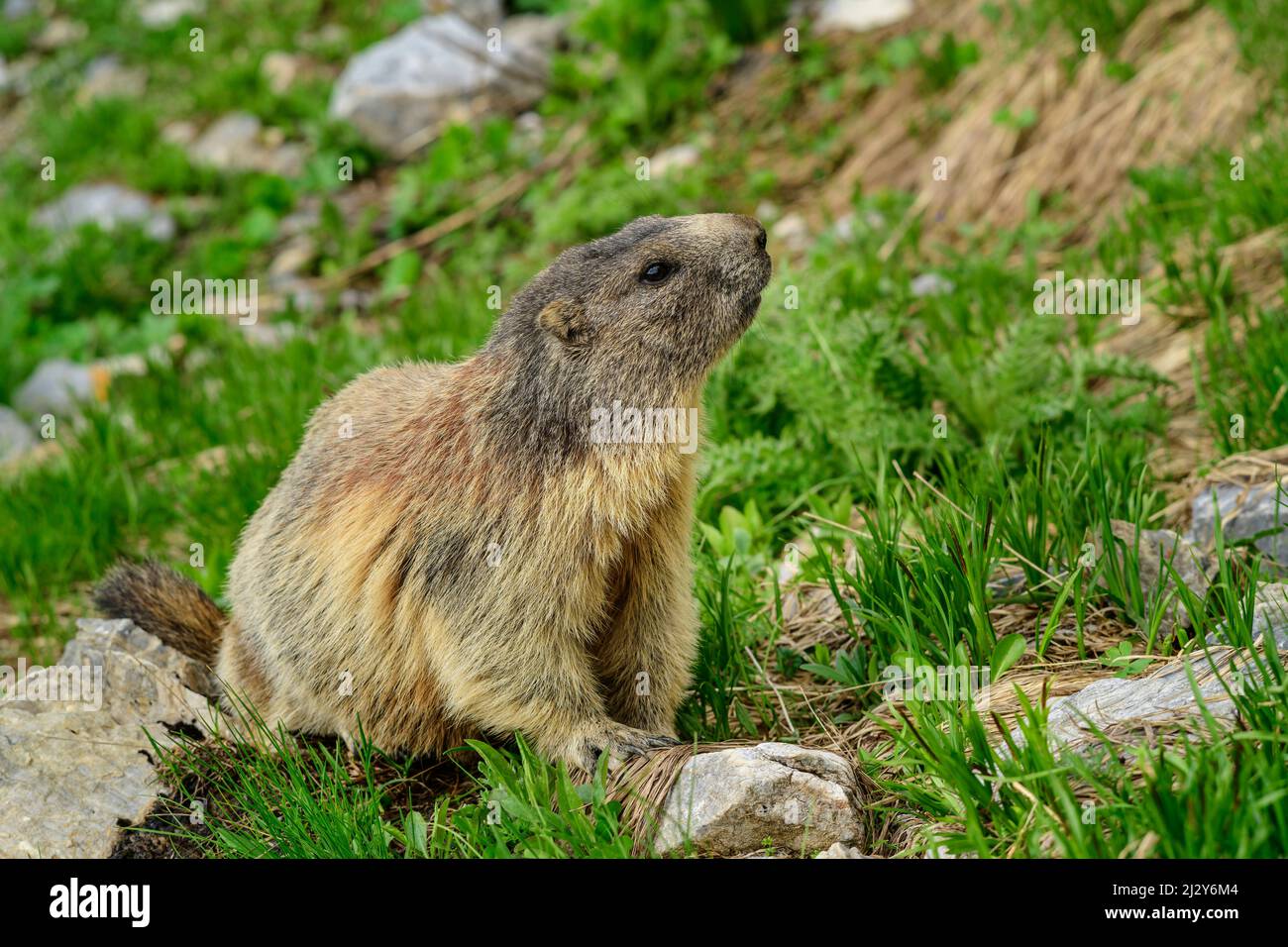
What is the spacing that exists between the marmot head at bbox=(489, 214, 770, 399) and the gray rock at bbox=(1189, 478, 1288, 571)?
6.27 feet

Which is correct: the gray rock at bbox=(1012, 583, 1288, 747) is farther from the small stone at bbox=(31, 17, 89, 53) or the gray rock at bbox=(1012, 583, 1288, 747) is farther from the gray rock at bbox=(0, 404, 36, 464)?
the small stone at bbox=(31, 17, 89, 53)

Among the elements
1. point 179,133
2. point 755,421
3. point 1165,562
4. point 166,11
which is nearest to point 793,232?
point 755,421

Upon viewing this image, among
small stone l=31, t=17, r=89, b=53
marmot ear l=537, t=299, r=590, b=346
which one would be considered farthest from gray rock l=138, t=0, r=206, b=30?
marmot ear l=537, t=299, r=590, b=346

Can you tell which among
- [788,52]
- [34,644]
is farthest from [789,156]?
[34,644]

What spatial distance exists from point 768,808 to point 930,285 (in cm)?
464

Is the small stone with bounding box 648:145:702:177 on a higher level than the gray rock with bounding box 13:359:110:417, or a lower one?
higher

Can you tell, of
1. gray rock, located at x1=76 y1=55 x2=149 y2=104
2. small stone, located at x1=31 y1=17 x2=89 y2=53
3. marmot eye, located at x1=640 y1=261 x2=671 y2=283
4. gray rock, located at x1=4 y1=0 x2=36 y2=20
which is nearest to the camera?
marmot eye, located at x1=640 y1=261 x2=671 y2=283

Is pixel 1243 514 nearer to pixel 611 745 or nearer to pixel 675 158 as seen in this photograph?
pixel 611 745

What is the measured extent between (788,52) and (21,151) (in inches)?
297

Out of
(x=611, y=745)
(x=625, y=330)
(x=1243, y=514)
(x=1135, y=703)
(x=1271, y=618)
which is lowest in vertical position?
(x=611, y=745)

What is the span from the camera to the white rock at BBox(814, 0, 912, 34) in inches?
402

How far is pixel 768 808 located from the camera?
3.81m

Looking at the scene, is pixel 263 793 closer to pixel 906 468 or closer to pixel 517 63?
pixel 906 468

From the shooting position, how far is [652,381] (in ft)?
15.0
